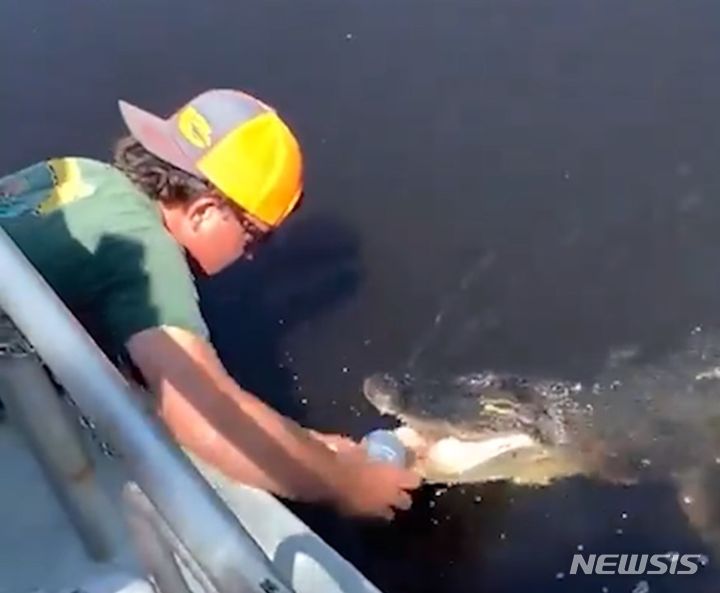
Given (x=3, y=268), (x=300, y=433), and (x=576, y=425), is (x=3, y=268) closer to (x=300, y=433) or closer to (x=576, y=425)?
(x=300, y=433)

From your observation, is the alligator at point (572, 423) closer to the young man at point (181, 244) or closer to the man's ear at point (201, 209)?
the young man at point (181, 244)

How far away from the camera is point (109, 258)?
294 cm

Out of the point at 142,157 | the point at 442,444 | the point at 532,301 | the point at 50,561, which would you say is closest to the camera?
the point at 50,561

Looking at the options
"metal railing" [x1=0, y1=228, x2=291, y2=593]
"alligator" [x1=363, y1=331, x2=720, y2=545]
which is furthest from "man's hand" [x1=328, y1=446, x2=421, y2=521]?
"metal railing" [x1=0, y1=228, x2=291, y2=593]

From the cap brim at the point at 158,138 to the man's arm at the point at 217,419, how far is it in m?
0.43

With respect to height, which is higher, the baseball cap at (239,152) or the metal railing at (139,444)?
the baseball cap at (239,152)

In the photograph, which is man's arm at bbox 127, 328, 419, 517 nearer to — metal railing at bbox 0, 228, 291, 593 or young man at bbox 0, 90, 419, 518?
young man at bbox 0, 90, 419, 518

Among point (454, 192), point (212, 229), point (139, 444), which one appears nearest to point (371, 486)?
point (212, 229)

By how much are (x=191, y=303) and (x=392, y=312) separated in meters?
1.36

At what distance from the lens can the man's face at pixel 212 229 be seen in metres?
3.09

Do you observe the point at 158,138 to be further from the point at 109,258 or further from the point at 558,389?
the point at 558,389

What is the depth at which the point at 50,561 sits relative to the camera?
215cm

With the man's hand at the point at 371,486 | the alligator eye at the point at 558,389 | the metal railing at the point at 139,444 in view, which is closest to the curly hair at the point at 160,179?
the man's hand at the point at 371,486

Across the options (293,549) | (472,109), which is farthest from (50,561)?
(472,109)
